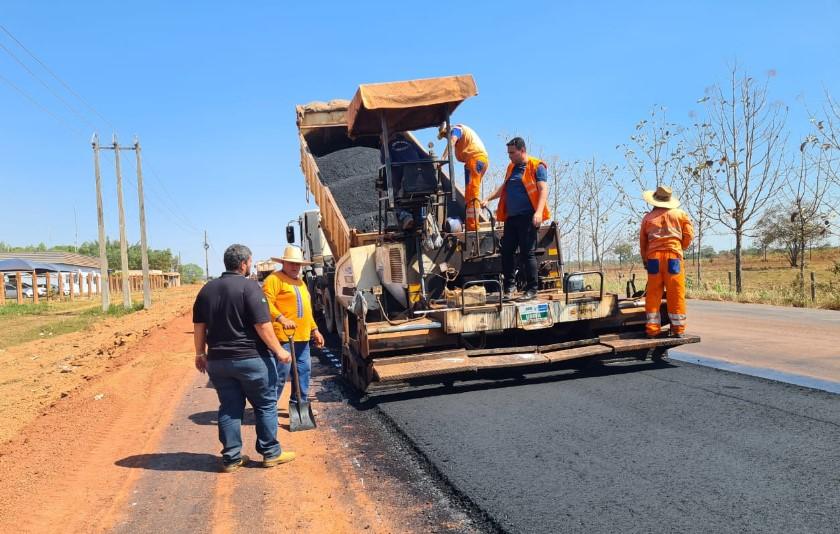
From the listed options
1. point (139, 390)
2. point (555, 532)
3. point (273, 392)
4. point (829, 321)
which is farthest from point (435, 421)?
point (829, 321)

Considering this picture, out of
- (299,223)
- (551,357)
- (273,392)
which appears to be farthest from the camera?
(299,223)

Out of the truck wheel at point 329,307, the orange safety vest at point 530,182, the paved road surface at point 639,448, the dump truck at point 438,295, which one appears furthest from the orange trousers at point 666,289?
the truck wheel at point 329,307

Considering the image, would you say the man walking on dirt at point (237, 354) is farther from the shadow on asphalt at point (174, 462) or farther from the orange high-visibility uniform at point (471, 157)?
the orange high-visibility uniform at point (471, 157)

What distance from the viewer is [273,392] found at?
4.42 meters

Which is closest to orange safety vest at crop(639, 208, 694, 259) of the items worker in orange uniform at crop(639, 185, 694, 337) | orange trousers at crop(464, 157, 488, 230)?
worker in orange uniform at crop(639, 185, 694, 337)

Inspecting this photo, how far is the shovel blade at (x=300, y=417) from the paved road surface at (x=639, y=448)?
713 millimetres

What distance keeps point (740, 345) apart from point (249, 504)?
7148 mm

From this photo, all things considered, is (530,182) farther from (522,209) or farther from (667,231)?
(667,231)

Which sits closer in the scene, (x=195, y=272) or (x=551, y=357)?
(x=551, y=357)

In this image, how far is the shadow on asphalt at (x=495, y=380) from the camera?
598cm

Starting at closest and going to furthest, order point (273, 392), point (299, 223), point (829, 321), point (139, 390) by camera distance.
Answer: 1. point (273, 392)
2. point (139, 390)
3. point (829, 321)
4. point (299, 223)

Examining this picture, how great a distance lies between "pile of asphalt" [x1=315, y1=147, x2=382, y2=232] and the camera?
351 inches

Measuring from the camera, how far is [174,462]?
4.58 m

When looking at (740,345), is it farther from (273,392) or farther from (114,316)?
(114,316)
